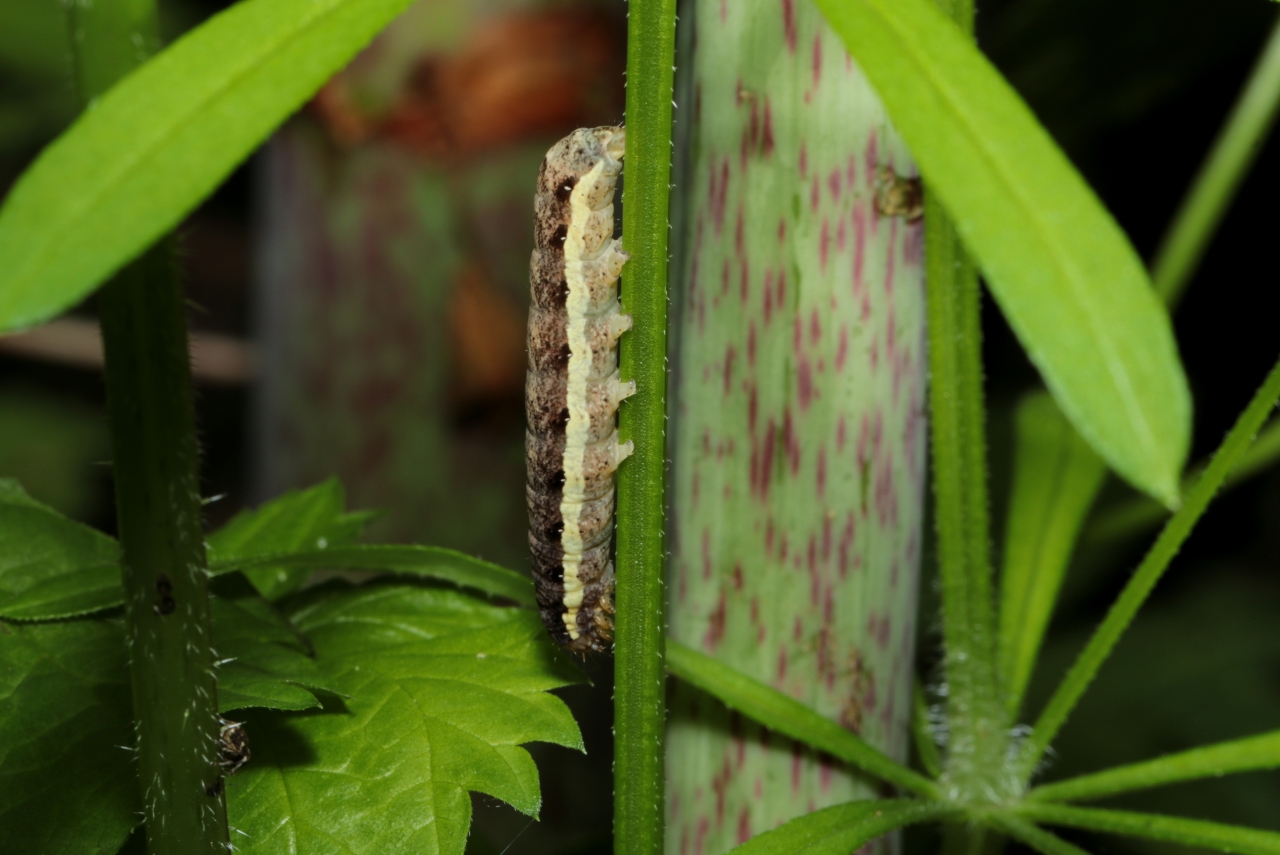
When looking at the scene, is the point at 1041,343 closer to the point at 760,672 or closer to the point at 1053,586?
the point at 760,672

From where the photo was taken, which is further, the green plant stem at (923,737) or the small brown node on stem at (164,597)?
the green plant stem at (923,737)

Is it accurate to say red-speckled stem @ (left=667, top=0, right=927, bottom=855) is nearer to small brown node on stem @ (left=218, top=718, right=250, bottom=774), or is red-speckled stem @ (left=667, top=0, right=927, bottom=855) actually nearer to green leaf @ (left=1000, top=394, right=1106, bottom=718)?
green leaf @ (left=1000, top=394, right=1106, bottom=718)

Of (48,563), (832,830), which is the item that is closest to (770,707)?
(832,830)

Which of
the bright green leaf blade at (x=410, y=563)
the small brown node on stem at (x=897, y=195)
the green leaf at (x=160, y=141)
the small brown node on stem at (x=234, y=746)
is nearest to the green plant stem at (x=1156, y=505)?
the small brown node on stem at (x=897, y=195)

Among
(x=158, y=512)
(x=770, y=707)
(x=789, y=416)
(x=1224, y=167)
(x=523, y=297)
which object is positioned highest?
(x=523, y=297)

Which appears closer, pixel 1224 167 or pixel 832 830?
pixel 832 830

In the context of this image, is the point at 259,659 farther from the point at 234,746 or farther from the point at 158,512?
the point at 158,512

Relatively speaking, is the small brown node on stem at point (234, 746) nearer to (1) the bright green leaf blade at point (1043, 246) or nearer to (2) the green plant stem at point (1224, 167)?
(1) the bright green leaf blade at point (1043, 246)
